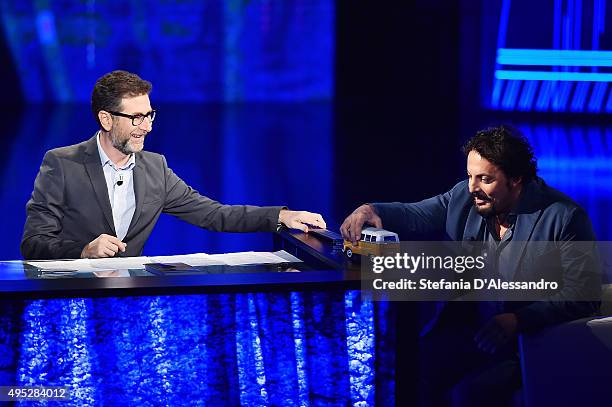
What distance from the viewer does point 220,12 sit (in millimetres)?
15047

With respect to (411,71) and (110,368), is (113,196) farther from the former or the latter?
(411,71)

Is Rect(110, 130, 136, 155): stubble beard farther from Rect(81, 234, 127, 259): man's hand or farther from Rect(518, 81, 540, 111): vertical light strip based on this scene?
Rect(518, 81, 540, 111): vertical light strip

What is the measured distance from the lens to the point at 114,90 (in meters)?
2.84

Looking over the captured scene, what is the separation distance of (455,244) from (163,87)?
13.2 meters

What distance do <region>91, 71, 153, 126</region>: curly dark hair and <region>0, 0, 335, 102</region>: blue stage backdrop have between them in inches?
482

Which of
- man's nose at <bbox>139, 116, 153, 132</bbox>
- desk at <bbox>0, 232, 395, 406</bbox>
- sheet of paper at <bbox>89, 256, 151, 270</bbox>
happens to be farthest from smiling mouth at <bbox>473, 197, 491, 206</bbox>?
man's nose at <bbox>139, 116, 153, 132</bbox>

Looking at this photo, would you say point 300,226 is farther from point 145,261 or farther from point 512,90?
point 512,90

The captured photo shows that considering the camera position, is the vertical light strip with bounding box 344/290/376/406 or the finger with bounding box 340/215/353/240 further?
the finger with bounding box 340/215/353/240

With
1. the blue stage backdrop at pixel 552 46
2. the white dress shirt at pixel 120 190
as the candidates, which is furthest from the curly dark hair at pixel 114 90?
the blue stage backdrop at pixel 552 46

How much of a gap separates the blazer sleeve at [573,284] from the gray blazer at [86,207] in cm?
96

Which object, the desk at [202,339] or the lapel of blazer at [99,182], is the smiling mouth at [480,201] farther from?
the lapel of blazer at [99,182]

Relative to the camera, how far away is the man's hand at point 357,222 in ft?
7.82

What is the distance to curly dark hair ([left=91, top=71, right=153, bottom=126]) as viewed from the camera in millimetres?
2834

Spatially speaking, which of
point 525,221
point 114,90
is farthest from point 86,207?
point 525,221
